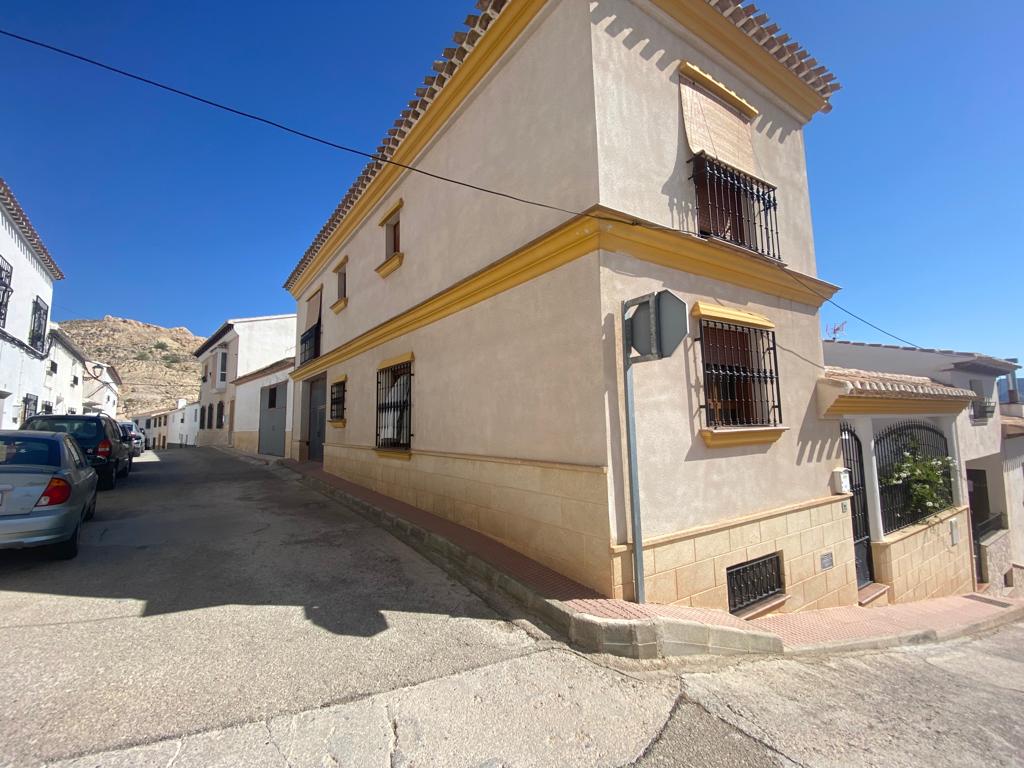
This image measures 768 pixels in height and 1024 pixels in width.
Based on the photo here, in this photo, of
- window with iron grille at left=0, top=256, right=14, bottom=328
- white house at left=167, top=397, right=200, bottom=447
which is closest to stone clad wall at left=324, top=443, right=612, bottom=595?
window with iron grille at left=0, top=256, right=14, bottom=328

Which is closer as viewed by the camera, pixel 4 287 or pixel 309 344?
pixel 4 287

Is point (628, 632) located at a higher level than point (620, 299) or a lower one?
lower

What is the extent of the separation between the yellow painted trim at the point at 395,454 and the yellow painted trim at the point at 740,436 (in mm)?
4268

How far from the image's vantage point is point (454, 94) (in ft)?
20.6

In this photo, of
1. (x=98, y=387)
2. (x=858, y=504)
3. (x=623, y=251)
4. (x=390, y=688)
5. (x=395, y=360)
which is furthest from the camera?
(x=98, y=387)

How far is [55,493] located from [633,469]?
17.5ft

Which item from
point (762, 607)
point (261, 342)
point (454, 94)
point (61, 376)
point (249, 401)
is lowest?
point (762, 607)

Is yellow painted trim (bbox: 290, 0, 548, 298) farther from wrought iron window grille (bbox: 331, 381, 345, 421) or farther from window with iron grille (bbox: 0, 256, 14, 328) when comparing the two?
window with iron grille (bbox: 0, 256, 14, 328)

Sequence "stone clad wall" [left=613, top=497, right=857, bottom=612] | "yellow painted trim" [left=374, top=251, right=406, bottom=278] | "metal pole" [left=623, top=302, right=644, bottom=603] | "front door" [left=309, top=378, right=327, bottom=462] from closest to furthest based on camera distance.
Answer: "metal pole" [left=623, top=302, right=644, bottom=603]
"stone clad wall" [left=613, top=497, right=857, bottom=612]
"yellow painted trim" [left=374, top=251, right=406, bottom=278]
"front door" [left=309, top=378, right=327, bottom=462]

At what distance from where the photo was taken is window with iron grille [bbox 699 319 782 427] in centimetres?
480

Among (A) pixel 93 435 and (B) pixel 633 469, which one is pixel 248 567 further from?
(A) pixel 93 435

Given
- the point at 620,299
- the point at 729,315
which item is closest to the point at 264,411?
the point at 620,299

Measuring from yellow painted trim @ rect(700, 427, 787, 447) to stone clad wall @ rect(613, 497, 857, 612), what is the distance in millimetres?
794

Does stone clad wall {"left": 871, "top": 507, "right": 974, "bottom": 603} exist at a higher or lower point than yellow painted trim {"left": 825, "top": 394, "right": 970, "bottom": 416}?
lower
